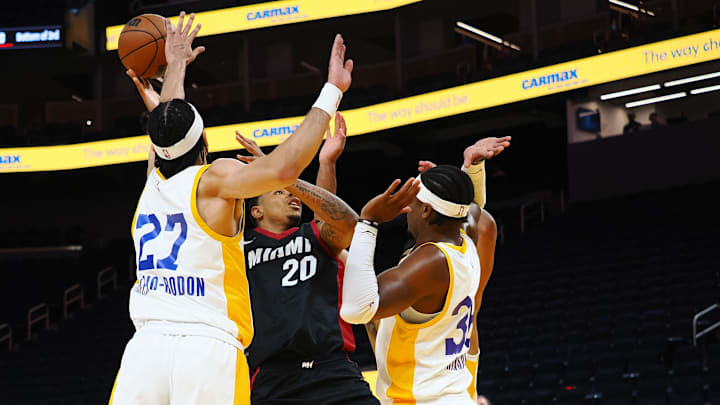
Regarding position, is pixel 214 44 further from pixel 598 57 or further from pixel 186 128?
pixel 186 128

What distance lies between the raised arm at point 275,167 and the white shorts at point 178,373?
0.46 metres

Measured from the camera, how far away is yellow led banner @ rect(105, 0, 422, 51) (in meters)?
16.5

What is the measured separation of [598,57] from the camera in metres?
13.6

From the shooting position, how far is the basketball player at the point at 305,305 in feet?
10.6

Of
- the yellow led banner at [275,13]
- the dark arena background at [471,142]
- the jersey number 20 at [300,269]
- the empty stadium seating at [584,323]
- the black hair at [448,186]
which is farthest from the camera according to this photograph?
the yellow led banner at [275,13]

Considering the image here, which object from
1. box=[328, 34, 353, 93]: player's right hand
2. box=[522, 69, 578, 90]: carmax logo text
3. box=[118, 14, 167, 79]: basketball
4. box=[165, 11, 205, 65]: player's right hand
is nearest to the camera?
box=[328, 34, 353, 93]: player's right hand

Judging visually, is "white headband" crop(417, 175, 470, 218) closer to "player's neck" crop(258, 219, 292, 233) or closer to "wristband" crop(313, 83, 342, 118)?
"wristband" crop(313, 83, 342, 118)

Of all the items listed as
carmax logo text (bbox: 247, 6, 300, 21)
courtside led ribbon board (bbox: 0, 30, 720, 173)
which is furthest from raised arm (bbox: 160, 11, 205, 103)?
carmax logo text (bbox: 247, 6, 300, 21)

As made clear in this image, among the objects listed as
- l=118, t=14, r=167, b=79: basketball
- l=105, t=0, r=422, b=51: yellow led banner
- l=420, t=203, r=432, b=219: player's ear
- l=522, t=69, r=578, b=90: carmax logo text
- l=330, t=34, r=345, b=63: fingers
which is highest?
l=105, t=0, r=422, b=51: yellow led banner

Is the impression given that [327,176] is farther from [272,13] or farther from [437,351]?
[272,13]

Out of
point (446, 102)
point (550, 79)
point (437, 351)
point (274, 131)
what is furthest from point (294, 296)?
point (274, 131)

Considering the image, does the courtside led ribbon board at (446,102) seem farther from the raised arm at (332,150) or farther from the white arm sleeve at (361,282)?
the white arm sleeve at (361,282)

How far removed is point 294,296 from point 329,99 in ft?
3.19

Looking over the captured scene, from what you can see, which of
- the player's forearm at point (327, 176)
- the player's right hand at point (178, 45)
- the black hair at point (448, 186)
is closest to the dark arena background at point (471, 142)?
the player's forearm at point (327, 176)
